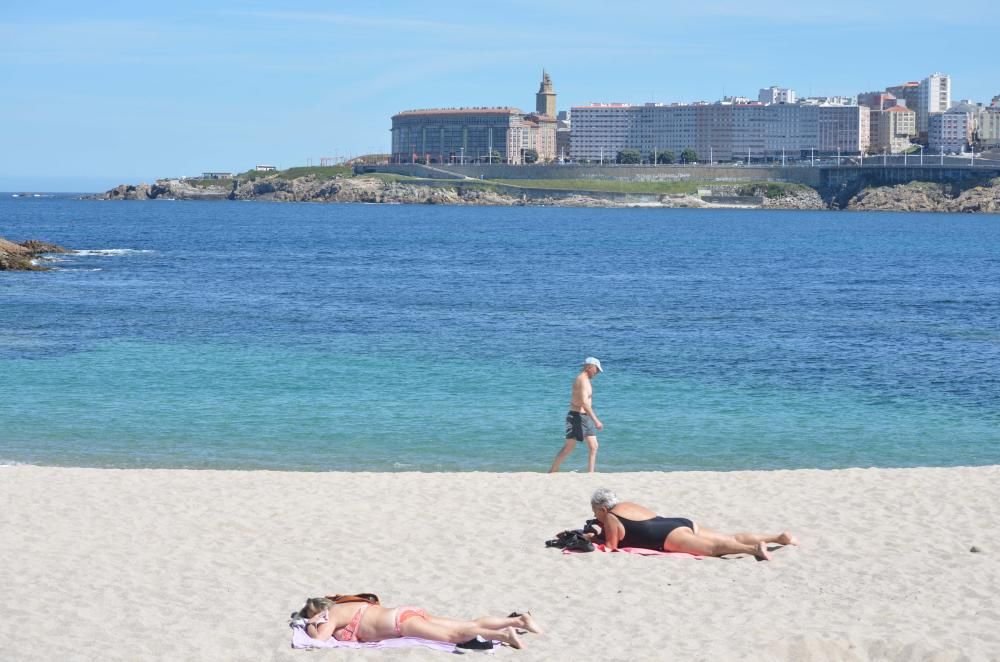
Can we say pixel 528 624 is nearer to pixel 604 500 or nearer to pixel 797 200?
pixel 604 500

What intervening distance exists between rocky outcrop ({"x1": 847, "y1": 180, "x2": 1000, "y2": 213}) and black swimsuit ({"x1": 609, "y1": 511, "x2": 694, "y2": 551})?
579 feet

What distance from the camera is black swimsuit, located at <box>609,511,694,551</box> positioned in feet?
37.2

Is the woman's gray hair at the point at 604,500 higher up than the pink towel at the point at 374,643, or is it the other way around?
the woman's gray hair at the point at 604,500

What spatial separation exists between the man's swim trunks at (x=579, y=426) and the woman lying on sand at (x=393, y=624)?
256 inches

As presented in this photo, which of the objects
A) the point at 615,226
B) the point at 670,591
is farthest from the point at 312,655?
the point at 615,226

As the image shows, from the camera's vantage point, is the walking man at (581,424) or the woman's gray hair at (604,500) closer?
the woman's gray hair at (604,500)

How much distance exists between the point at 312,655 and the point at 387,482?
237 inches

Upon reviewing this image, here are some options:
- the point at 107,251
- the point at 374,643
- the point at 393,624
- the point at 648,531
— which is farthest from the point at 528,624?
the point at 107,251

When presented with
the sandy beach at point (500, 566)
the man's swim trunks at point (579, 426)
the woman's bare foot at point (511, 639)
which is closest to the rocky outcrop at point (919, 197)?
the man's swim trunks at point (579, 426)

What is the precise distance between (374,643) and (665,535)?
10.9 ft

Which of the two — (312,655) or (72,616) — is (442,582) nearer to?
(312,655)

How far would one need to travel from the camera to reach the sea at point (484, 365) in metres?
19.0

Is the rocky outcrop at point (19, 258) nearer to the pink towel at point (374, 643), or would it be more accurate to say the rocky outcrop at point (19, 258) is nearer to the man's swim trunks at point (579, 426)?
the man's swim trunks at point (579, 426)

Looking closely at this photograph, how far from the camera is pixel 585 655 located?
8.95 m
